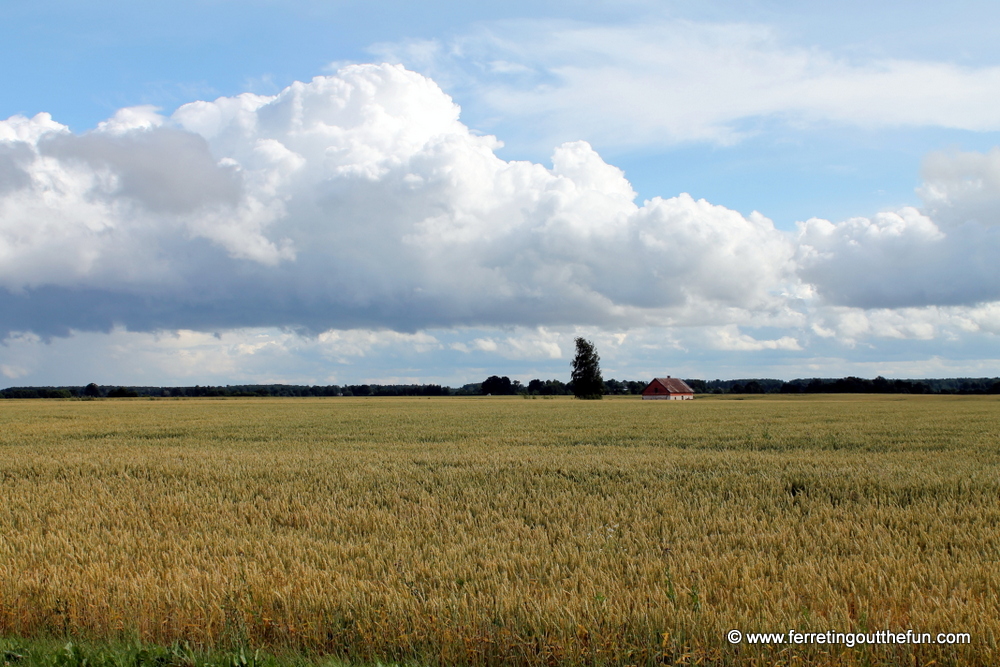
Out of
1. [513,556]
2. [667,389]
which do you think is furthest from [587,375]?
[513,556]

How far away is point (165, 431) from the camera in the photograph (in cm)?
3123

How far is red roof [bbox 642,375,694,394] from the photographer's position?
124m

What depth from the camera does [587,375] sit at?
347ft

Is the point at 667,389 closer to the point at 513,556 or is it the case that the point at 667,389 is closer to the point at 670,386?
the point at 670,386

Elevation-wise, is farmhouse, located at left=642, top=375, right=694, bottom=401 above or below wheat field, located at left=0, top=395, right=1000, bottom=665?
below

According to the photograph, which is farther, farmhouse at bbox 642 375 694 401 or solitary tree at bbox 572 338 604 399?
farmhouse at bbox 642 375 694 401

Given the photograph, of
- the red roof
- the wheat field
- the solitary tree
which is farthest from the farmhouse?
the wheat field

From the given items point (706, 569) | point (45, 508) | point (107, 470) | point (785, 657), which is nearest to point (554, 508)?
point (706, 569)

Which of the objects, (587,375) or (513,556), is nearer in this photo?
(513,556)

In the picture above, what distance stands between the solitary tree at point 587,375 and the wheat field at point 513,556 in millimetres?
89841

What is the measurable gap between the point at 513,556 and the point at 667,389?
121 metres

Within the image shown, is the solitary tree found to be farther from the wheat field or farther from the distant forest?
the wheat field

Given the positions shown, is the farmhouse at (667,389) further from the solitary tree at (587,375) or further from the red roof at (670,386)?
the solitary tree at (587,375)

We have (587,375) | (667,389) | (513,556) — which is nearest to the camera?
(513,556)
